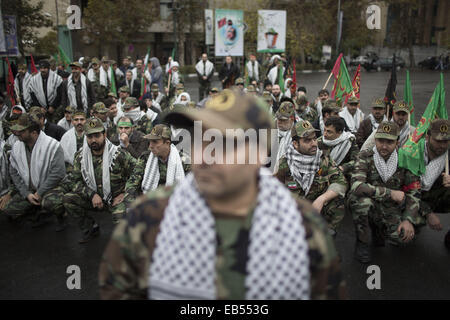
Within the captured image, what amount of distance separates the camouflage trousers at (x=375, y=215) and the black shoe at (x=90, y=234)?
2.94m

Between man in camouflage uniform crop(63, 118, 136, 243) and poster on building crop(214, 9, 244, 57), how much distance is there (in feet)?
35.5

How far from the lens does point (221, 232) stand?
4.59ft

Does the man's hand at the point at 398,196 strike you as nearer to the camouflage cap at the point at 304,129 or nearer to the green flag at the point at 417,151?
the green flag at the point at 417,151

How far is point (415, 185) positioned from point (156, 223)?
340 cm

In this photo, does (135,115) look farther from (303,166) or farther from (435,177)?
(435,177)

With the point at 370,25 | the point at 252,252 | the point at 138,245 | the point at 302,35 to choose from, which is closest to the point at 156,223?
the point at 138,245

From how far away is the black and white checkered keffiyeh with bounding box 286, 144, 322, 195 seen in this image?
412 centimetres

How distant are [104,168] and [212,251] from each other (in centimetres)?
347

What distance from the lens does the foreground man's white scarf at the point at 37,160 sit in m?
4.81

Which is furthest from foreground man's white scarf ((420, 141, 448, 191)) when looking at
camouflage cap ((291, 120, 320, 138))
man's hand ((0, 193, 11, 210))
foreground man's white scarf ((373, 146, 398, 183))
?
man's hand ((0, 193, 11, 210))

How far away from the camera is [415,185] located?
4062 millimetres

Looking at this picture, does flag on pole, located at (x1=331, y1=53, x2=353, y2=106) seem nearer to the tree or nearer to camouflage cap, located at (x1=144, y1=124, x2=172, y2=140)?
camouflage cap, located at (x1=144, y1=124, x2=172, y2=140)

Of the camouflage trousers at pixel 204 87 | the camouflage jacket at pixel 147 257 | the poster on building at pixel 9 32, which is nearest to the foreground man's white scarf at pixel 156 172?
the camouflage jacket at pixel 147 257
